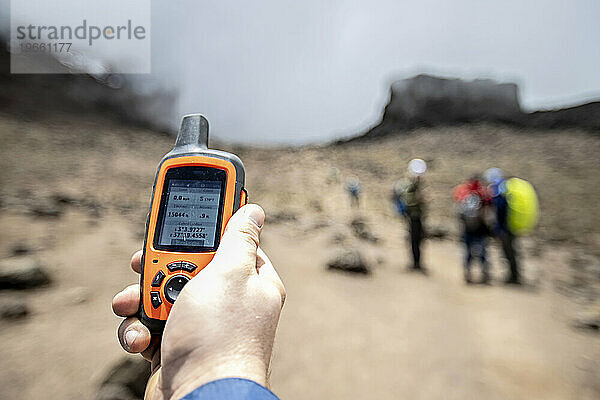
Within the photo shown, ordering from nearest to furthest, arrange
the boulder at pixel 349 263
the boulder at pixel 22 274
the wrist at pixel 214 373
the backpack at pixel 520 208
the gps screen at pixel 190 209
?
the wrist at pixel 214 373, the gps screen at pixel 190 209, the boulder at pixel 22 274, the boulder at pixel 349 263, the backpack at pixel 520 208

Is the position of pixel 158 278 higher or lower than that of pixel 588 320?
higher

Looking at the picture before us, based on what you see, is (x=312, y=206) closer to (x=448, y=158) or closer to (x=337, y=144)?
(x=448, y=158)

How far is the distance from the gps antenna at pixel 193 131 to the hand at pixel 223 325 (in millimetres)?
707

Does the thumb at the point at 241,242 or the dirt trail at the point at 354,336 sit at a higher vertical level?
the thumb at the point at 241,242

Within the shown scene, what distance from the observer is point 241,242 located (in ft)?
5.54

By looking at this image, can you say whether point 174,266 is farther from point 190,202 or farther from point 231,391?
point 231,391

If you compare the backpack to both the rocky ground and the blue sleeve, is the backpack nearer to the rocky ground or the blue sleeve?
the rocky ground

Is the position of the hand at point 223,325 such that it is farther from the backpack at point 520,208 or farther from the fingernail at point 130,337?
the backpack at point 520,208

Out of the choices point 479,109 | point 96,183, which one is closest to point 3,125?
point 96,183

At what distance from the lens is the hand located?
134 centimetres

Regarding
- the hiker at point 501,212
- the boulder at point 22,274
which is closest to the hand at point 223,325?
the boulder at point 22,274

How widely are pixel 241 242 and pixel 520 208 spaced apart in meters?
6.43

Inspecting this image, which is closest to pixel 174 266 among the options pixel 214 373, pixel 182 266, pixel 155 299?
pixel 182 266

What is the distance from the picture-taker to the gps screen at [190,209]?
2.00m
